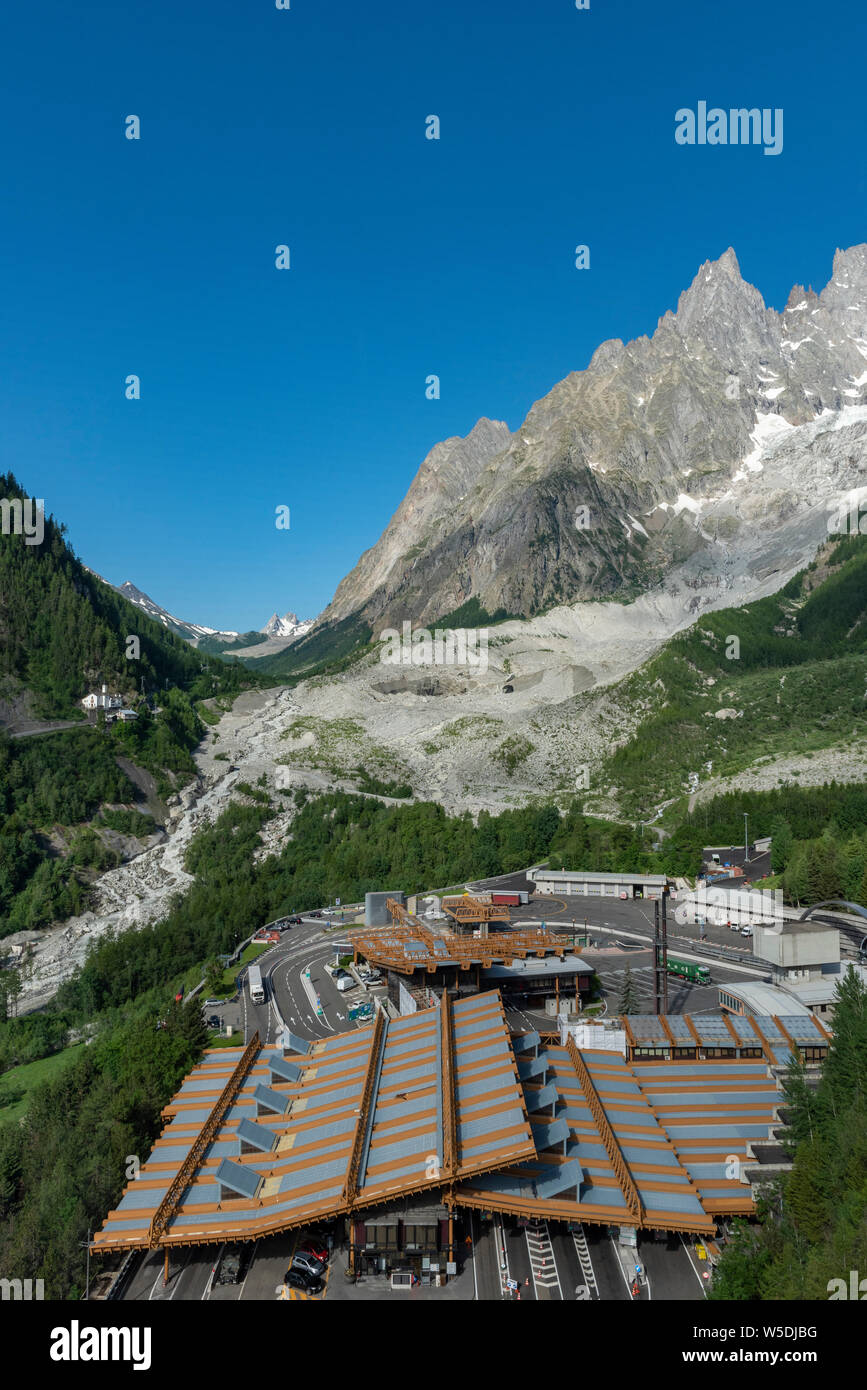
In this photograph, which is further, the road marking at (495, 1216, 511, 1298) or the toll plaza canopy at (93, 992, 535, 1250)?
the toll plaza canopy at (93, 992, 535, 1250)

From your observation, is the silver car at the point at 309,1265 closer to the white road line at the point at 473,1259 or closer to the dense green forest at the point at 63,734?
the white road line at the point at 473,1259

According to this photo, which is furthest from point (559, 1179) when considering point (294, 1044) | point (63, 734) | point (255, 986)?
point (63, 734)

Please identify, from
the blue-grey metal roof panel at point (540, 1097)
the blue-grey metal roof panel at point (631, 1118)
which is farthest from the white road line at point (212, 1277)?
the blue-grey metal roof panel at point (631, 1118)

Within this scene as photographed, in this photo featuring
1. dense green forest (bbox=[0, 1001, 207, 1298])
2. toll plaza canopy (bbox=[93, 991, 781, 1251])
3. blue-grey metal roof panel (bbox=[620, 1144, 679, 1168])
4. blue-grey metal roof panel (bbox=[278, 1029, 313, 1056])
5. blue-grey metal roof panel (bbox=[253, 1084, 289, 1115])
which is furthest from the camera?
blue-grey metal roof panel (bbox=[278, 1029, 313, 1056])

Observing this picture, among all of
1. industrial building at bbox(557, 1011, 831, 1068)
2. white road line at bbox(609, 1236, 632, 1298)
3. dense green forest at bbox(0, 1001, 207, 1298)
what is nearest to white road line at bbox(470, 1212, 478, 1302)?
white road line at bbox(609, 1236, 632, 1298)

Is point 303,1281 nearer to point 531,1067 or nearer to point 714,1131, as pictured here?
point 531,1067

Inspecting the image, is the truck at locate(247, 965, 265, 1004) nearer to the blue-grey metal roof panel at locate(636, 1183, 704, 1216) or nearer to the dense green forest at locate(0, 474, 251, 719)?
the blue-grey metal roof panel at locate(636, 1183, 704, 1216)

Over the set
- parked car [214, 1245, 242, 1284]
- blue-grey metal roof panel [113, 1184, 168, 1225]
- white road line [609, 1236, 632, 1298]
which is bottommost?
white road line [609, 1236, 632, 1298]
